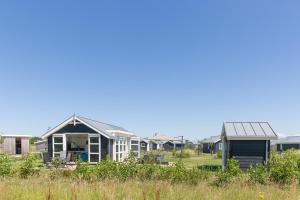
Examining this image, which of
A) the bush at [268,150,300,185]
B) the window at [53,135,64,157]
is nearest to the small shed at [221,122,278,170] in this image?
the bush at [268,150,300,185]

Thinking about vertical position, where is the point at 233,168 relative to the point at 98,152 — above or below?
above

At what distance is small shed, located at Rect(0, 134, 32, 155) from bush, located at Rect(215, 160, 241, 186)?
3937cm

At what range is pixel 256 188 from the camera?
22.1 ft

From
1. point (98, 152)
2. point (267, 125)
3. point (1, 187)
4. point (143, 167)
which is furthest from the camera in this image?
point (98, 152)

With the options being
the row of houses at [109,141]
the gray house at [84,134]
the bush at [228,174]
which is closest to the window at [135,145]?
the row of houses at [109,141]

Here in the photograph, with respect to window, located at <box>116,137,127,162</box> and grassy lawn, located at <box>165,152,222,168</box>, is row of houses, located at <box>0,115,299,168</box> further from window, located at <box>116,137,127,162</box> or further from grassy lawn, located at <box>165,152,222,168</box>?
grassy lawn, located at <box>165,152,222,168</box>

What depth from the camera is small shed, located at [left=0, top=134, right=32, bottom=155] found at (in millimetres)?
41888

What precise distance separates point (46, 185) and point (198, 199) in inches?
145

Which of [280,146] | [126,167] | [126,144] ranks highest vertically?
[126,167]

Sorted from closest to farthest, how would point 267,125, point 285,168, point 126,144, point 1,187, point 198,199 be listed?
point 198,199 → point 1,187 → point 285,168 → point 267,125 → point 126,144

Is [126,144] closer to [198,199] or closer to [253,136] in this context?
[253,136]

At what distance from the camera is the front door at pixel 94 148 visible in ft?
79.3

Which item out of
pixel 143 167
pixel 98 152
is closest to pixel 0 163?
pixel 143 167

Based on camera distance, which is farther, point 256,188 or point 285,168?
point 285,168
